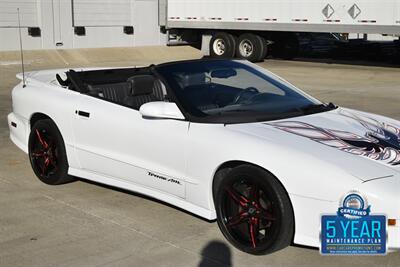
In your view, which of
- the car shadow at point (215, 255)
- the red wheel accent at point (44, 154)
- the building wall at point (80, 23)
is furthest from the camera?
the building wall at point (80, 23)

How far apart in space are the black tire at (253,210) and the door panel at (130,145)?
1.55 feet

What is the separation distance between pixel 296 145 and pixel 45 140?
284 cm

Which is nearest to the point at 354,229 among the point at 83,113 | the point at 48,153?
the point at 83,113

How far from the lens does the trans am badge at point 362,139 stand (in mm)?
4023

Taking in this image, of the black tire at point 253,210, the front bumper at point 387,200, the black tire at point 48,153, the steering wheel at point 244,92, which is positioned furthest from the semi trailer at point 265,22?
the front bumper at point 387,200

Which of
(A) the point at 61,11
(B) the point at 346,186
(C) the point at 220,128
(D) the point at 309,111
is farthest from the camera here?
(A) the point at 61,11

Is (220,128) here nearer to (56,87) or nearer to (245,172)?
(245,172)

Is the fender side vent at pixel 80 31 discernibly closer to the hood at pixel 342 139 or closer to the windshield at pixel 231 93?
the windshield at pixel 231 93

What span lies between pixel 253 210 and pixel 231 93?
132 cm

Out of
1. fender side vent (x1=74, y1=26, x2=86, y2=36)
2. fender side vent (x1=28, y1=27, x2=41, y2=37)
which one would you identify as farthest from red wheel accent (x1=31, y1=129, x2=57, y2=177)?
fender side vent (x1=74, y1=26, x2=86, y2=36)

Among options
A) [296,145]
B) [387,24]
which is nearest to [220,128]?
[296,145]

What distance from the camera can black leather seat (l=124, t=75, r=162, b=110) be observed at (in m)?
5.45

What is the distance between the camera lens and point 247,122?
4.55 metres

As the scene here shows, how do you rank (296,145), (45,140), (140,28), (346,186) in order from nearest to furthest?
(346,186) < (296,145) < (45,140) < (140,28)
